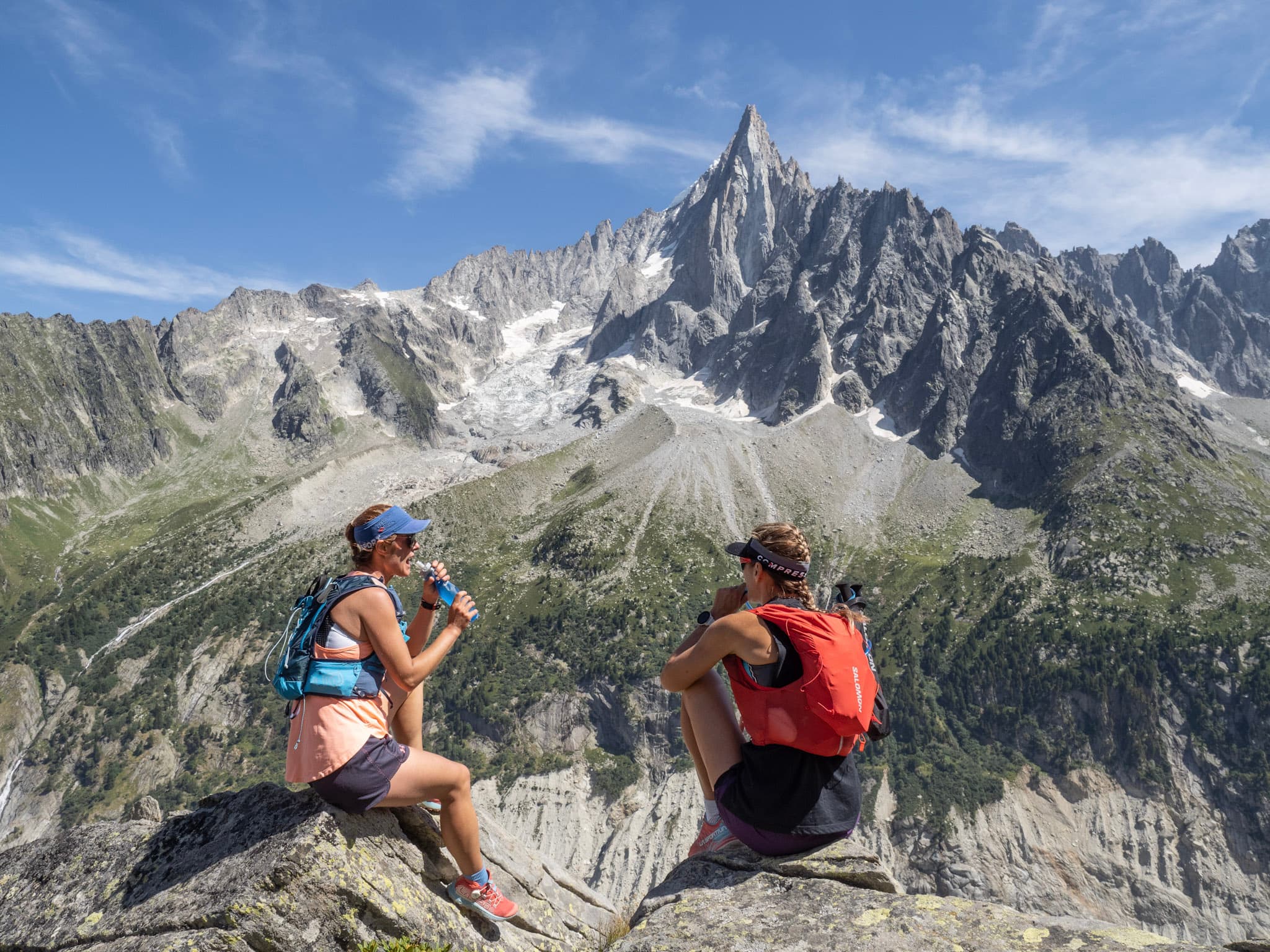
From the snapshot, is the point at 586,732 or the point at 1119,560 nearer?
the point at 586,732

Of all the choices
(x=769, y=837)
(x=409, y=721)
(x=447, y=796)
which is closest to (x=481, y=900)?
(x=447, y=796)

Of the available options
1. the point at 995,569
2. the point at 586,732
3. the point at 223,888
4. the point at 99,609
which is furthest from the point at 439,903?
the point at 99,609

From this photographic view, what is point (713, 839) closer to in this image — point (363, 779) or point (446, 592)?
point (363, 779)

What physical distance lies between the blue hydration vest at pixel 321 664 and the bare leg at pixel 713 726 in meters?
3.50

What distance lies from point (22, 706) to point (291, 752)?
20427 centimetres

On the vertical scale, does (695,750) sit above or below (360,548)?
below

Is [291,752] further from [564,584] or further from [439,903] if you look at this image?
[564,584]

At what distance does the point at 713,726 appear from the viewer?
8.15 m

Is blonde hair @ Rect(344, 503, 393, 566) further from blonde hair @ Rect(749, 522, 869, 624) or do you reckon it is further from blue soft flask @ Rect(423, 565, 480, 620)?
blonde hair @ Rect(749, 522, 869, 624)

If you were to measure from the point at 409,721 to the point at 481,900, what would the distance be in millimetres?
2307

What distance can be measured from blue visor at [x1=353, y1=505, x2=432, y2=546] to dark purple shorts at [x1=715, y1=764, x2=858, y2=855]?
4.62 meters

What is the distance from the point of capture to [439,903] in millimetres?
7984

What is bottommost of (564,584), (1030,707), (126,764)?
(126,764)

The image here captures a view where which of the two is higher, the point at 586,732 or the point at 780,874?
the point at 780,874
